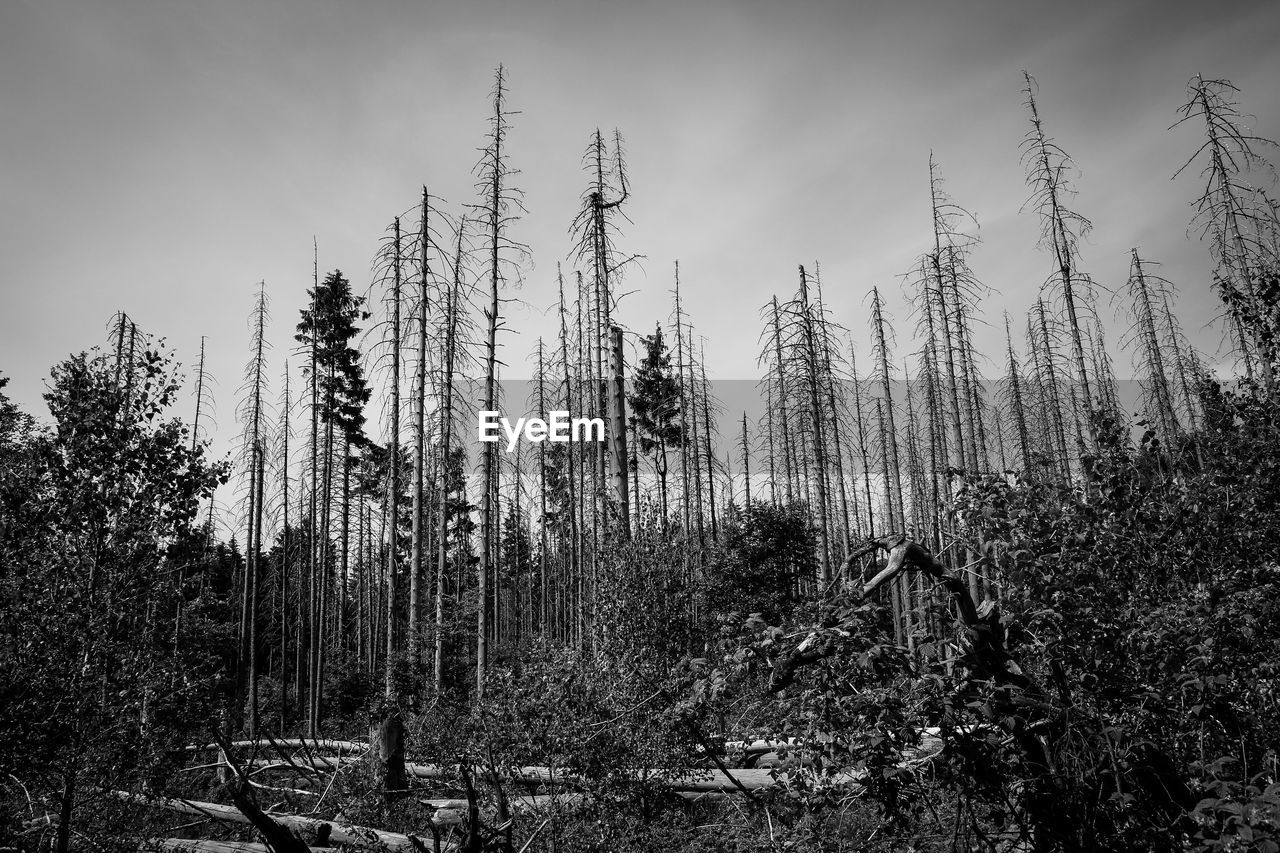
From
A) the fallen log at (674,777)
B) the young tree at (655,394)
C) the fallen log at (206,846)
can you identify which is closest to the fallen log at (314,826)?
the fallen log at (206,846)

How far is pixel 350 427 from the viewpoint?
2602 cm

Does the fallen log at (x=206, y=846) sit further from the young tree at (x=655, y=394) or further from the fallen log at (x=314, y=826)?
the young tree at (x=655, y=394)

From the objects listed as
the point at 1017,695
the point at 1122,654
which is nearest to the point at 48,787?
the point at 1017,695

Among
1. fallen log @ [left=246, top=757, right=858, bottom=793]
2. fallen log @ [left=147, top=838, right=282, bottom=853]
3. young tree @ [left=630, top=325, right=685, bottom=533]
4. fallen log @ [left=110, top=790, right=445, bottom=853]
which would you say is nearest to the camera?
fallen log @ [left=110, top=790, right=445, bottom=853]

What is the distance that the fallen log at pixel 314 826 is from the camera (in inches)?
353

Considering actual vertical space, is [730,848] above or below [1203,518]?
below

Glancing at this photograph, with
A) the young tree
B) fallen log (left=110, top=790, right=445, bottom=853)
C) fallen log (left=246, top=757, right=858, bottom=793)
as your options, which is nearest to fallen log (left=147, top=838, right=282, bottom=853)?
fallen log (left=110, top=790, right=445, bottom=853)

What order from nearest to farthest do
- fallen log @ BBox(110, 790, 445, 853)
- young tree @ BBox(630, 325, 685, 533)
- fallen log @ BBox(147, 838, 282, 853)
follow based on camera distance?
fallen log @ BBox(110, 790, 445, 853) < fallen log @ BBox(147, 838, 282, 853) < young tree @ BBox(630, 325, 685, 533)

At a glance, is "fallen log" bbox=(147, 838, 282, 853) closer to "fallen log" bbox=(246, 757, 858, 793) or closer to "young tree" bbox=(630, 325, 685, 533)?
"fallen log" bbox=(246, 757, 858, 793)

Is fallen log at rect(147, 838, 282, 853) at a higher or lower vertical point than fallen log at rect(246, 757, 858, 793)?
lower

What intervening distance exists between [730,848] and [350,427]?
21510 mm

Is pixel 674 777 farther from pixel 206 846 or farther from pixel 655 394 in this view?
pixel 655 394

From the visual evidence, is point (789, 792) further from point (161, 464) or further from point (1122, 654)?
point (161, 464)

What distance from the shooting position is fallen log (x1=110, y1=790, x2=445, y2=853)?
29.4 ft
